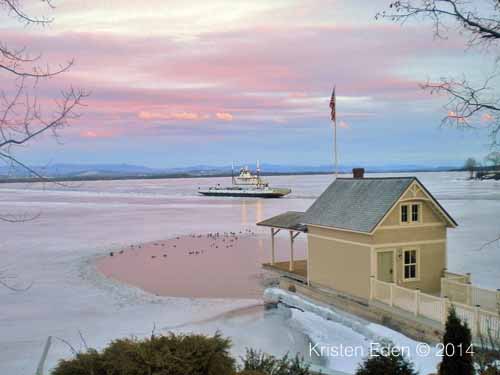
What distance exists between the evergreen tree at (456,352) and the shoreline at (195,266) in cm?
1337

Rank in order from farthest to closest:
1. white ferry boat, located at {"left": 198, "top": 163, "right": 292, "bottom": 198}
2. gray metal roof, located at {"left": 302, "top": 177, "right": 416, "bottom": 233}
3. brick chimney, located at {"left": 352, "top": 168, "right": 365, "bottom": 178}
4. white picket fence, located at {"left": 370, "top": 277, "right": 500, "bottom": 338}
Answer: white ferry boat, located at {"left": 198, "top": 163, "right": 292, "bottom": 198} < brick chimney, located at {"left": 352, "top": 168, "right": 365, "bottom": 178} < gray metal roof, located at {"left": 302, "top": 177, "right": 416, "bottom": 233} < white picket fence, located at {"left": 370, "top": 277, "right": 500, "bottom": 338}

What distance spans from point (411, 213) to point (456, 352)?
33.5ft

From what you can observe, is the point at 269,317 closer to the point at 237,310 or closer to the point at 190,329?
the point at 237,310

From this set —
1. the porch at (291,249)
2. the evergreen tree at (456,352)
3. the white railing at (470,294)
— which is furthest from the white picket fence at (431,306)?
the porch at (291,249)

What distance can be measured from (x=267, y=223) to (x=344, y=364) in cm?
1103

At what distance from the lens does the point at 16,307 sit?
20.3m

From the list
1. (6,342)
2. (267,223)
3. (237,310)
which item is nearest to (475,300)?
(237,310)

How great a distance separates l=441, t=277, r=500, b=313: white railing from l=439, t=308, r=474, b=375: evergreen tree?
252 inches

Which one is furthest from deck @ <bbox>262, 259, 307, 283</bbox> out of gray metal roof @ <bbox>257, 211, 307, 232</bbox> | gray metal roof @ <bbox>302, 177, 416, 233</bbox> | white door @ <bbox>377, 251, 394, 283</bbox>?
white door @ <bbox>377, 251, 394, 283</bbox>

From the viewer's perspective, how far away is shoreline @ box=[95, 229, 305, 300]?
Answer: 23516mm

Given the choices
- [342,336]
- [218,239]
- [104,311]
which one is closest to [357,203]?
[342,336]

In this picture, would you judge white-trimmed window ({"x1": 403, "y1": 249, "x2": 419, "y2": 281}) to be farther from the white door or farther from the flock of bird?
the flock of bird

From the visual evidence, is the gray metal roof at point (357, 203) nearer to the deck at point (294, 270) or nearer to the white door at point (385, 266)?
the white door at point (385, 266)

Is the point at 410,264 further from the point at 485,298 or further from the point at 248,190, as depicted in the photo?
the point at 248,190
